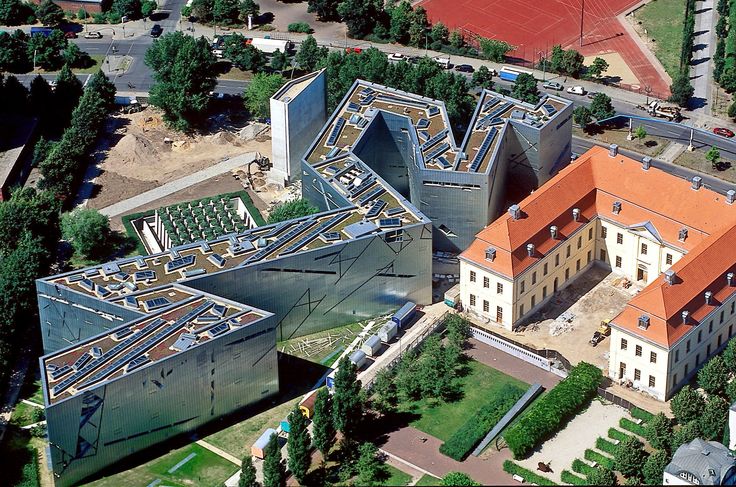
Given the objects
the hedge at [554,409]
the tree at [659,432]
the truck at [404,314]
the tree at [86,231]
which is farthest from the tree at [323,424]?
the tree at [86,231]

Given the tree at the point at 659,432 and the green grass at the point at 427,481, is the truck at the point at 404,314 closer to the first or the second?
the green grass at the point at 427,481

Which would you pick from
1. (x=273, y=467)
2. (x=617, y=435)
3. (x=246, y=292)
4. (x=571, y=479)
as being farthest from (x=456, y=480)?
(x=246, y=292)

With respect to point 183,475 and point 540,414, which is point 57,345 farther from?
point 540,414


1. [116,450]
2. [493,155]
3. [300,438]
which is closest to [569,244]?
[493,155]

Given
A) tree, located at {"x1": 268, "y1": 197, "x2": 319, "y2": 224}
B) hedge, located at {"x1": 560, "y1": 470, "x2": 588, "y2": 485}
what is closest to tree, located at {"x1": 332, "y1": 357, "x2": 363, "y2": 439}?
hedge, located at {"x1": 560, "y1": 470, "x2": 588, "y2": 485}

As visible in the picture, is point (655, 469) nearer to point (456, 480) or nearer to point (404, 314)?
point (456, 480)

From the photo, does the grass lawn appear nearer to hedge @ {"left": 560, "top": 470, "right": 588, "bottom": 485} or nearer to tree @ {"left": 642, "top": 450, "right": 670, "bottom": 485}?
hedge @ {"left": 560, "top": 470, "right": 588, "bottom": 485}
